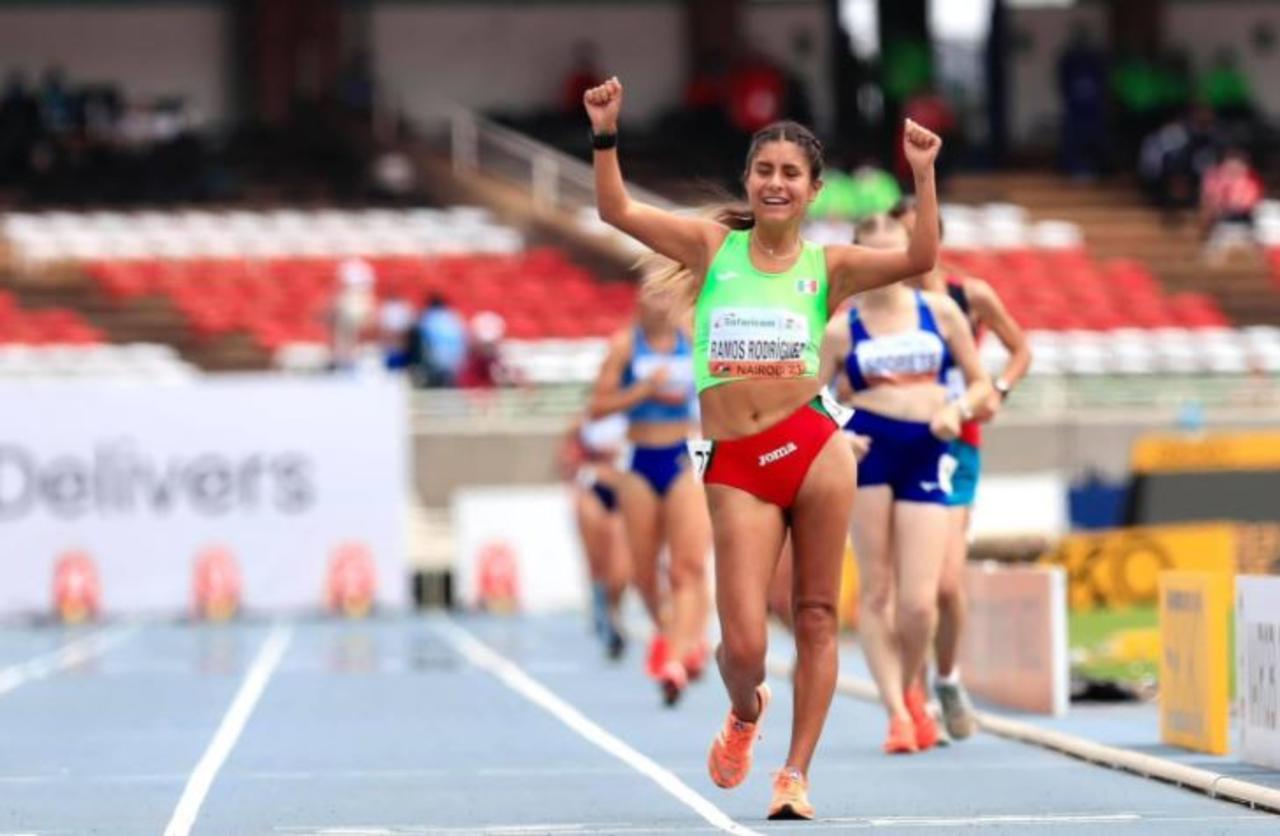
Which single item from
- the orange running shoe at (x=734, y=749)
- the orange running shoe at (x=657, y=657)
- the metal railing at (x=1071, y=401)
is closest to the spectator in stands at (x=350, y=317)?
the metal railing at (x=1071, y=401)

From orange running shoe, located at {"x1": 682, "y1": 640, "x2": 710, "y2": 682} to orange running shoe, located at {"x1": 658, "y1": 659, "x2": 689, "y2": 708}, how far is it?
1.40 ft

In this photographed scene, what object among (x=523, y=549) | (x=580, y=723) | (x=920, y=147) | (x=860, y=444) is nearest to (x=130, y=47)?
(x=523, y=549)

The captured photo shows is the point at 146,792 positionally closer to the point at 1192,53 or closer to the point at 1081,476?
the point at 1081,476

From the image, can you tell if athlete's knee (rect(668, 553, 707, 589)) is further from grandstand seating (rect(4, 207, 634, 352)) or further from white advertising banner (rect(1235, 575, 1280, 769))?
grandstand seating (rect(4, 207, 634, 352))

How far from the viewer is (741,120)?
46344 mm

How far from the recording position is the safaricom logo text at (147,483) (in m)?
27.2

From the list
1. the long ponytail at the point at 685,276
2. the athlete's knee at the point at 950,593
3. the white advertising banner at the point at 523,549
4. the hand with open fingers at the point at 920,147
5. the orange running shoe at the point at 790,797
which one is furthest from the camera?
the white advertising banner at the point at 523,549

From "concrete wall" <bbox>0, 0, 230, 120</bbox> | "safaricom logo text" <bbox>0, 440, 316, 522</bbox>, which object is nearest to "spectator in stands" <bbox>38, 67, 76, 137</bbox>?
"concrete wall" <bbox>0, 0, 230, 120</bbox>

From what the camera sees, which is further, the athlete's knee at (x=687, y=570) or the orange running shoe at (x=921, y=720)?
the athlete's knee at (x=687, y=570)

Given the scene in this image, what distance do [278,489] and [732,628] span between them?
18802mm

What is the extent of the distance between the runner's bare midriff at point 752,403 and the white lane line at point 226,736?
6.64 ft

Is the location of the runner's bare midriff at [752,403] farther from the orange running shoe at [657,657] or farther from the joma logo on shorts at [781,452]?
the orange running shoe at [657,657]

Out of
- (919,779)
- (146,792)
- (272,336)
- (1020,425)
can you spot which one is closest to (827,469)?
(919,779)

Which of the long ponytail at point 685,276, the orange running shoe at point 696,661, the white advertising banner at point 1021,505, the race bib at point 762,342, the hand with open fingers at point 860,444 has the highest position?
the long ponytail at point 685,276
